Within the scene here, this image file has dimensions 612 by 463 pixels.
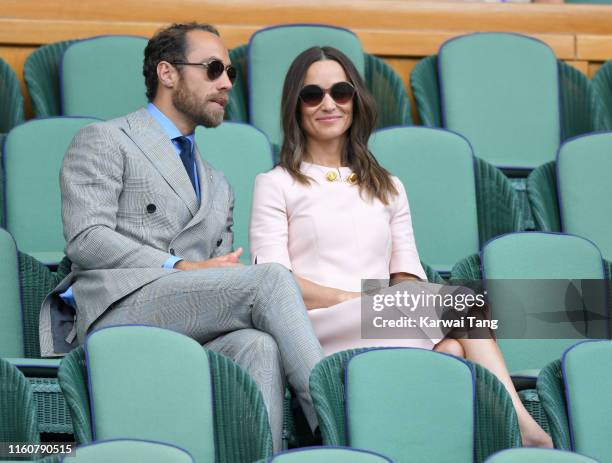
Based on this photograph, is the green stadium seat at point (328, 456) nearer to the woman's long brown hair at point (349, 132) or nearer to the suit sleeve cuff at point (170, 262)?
the suit sleeve cuff at point (170, 262)

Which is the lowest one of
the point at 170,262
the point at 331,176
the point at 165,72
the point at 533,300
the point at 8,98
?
the point at 533,300

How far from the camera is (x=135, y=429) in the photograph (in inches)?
116

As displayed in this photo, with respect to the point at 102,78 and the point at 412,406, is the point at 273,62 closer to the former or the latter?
the point at 102,78

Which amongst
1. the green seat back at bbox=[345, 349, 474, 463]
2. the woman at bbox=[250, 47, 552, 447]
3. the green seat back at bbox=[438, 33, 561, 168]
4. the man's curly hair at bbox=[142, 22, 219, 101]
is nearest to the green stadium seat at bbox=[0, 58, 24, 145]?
the man's curly hair at bbox=[142, 22, 219, 101]

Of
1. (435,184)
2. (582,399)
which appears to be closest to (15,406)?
(582,399)

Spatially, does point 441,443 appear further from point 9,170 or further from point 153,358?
point 9,170

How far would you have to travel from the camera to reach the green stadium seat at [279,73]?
4.80 meters

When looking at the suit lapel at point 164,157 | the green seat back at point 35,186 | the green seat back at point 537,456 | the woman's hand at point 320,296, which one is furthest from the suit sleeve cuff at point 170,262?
the green seat back at point 537,456

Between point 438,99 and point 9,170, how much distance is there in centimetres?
149

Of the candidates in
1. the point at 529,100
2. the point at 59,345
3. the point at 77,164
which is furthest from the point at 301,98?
the point at 529,100

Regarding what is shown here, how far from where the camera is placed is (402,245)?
3719 mm

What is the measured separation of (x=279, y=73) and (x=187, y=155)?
3.90ft

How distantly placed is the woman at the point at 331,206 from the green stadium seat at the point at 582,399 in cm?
32

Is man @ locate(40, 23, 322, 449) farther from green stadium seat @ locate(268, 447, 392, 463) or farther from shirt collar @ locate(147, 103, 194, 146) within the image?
green stadium seat @ locate(268, 447, 392, 463)
